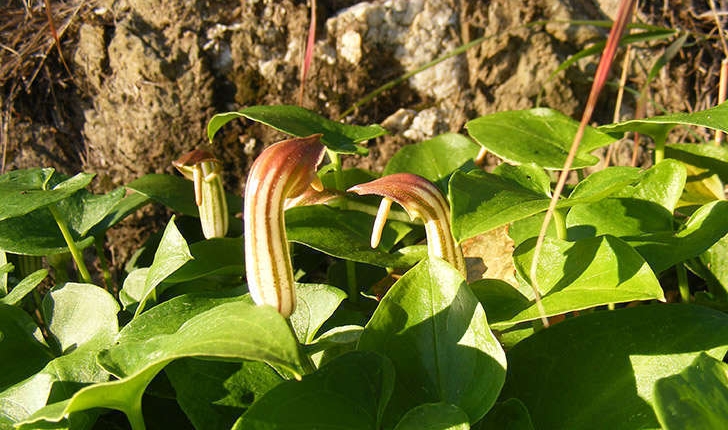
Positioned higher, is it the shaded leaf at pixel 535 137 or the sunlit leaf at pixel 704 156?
the shaded leaf at pixel 535 137

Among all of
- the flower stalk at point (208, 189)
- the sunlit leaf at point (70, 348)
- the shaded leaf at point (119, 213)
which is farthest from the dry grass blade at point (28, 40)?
the sunlit leaf at point (70, 348)

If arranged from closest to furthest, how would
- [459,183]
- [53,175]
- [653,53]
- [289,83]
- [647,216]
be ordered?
[459,183] < [647,216] < [53,175] < [289,83] < [653,53]

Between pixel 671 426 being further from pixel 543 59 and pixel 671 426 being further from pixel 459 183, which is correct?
pixel 543 59

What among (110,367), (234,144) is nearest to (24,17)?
(234,144)

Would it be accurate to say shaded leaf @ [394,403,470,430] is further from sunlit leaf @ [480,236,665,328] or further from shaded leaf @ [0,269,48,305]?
shaded leaf @ [0,269,48,305]

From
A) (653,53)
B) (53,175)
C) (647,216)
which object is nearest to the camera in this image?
(647,216)

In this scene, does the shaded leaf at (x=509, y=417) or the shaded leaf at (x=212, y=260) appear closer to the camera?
the shaded leaf at (x=509, y=417)

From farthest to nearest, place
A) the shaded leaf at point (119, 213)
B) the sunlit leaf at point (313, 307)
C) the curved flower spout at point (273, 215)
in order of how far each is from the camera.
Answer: the shaded leaf at point (119, 213)
the sunlit leaf at point (313, 307)
the curved flower spout at point (273, 215)

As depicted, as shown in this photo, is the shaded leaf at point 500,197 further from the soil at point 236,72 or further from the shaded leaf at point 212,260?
the soil at point 236,72
